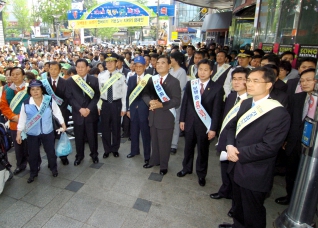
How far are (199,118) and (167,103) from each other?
20.8 inches

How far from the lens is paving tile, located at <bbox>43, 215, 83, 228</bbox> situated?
7.65 ft

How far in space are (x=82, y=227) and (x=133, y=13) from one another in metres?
13.8

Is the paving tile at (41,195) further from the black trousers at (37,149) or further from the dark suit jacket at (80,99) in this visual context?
the dark suit jacket at (80,99)

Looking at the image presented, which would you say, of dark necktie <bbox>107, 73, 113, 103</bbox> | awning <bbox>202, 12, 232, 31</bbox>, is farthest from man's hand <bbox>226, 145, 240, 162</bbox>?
awning <bbox>202, 12, 232, 31</bbox>

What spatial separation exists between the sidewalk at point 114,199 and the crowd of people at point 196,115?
142 millimetres

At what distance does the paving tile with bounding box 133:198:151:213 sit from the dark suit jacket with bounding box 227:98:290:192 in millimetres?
1221

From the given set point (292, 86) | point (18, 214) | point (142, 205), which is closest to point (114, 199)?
point (142, 205)

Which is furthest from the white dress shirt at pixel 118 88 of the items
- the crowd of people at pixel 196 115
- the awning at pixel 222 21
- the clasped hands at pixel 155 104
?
the awning at pixel 222 21

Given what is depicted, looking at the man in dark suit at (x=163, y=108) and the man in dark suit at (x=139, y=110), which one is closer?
the man in dark suit at (x=163, y=108)

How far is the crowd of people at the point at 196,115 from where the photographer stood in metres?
1.79

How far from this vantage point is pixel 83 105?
11.3 ft

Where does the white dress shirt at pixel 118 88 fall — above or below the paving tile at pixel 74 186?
above

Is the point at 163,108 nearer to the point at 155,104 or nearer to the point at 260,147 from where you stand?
the point at 155,104

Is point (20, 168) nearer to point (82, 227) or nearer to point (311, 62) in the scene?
point (82, 227)
